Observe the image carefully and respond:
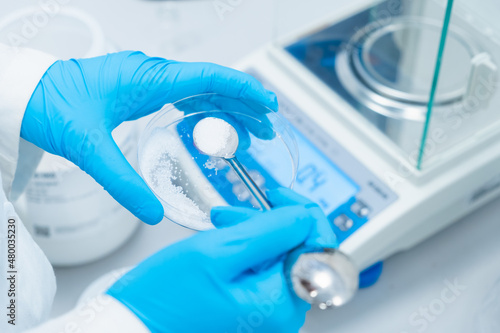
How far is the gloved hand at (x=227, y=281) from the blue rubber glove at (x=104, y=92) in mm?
197

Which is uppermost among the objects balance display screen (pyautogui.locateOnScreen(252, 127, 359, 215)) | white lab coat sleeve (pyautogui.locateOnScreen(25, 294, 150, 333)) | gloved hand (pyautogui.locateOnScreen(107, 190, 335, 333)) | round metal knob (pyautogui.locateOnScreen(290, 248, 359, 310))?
round metal knob (pyautogui.locateOnScreen(290, 248, 359, 310))

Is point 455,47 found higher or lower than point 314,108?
higher

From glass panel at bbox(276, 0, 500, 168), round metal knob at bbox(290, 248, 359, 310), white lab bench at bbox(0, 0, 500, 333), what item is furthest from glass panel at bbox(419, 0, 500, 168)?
round metal knob at bbox(290, 248, 359, 310)

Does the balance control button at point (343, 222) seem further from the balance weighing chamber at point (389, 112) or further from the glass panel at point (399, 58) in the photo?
the glass panel at point (399, 58)

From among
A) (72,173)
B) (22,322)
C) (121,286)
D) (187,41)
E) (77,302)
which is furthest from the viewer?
(187,41)

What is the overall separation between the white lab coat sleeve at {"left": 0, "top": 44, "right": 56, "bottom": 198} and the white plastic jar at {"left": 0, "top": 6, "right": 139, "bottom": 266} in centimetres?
8

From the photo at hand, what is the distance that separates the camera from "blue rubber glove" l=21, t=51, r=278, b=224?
0.83 meters

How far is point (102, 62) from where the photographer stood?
0.88 metres

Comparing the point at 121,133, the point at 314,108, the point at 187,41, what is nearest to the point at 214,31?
the point at 187,41

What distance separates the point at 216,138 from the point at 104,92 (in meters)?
0.18

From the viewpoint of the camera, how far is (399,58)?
1.16 m

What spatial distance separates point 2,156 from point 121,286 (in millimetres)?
287

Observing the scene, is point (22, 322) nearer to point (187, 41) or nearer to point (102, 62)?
point (102, 62)

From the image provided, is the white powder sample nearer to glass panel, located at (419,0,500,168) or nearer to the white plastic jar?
the white plastic jar
